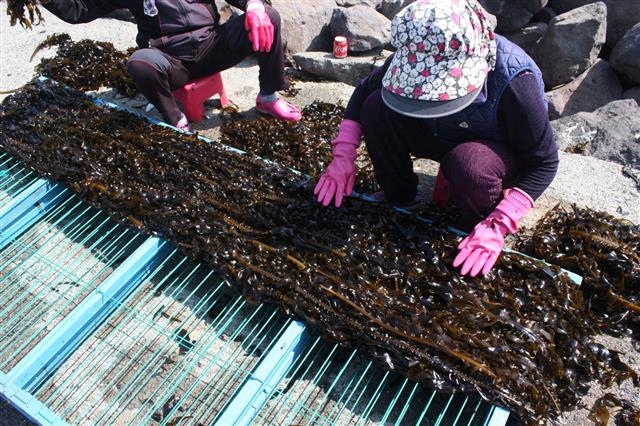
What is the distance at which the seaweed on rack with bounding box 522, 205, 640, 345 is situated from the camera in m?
2.64

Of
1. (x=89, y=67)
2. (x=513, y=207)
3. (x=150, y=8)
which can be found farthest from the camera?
(x=89, y=67)

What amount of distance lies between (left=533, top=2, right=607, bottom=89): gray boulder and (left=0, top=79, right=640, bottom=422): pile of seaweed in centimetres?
348

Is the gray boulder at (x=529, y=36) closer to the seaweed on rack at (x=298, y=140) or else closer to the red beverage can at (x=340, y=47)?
the red beverage can at (x=340, y=47)

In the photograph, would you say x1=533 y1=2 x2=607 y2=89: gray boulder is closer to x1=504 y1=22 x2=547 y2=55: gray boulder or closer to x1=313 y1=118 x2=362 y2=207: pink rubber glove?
x1=504 y1=22 x2=547 y2=55: gray boulder

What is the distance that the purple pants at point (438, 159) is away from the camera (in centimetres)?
259

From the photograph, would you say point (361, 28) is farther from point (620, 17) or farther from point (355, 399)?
point (355, 399)

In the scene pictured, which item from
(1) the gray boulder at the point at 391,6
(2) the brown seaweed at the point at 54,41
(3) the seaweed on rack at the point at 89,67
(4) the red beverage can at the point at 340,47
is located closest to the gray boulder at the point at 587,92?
(1) the gray boulder at the point at 391,6

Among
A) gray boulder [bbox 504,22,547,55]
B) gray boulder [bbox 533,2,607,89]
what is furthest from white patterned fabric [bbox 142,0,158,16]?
gray boulder [bbox 504,22,547,55]

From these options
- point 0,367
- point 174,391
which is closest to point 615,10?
point 174,391

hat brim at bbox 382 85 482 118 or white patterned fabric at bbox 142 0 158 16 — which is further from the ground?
Result: hat brim at bbox 382 85 482 118

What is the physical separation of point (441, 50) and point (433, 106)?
0.80ft

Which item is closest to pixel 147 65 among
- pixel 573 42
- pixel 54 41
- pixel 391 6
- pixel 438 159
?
pixel 54 41

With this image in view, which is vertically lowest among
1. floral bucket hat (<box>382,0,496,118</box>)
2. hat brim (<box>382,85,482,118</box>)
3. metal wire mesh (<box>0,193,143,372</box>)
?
metal wire mesh (<box>0,193,143,372</box>)

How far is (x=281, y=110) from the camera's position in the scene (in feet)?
13.6
